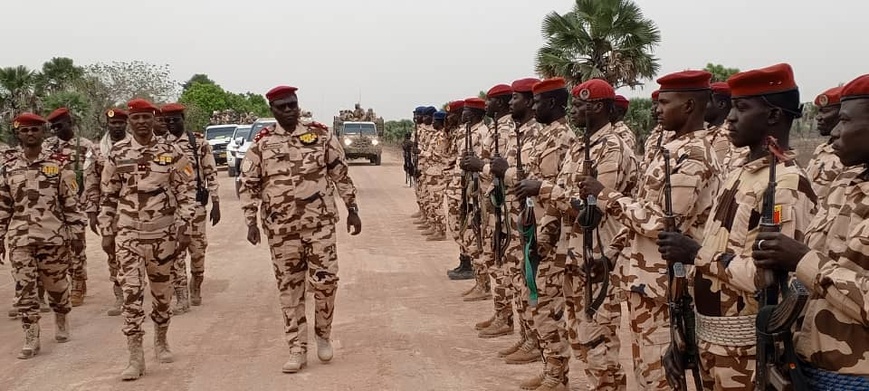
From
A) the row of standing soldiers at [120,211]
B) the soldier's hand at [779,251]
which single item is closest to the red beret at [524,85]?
the row of standing soldiers at [120,211]

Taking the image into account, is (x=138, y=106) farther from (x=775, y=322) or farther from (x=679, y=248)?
(x=775, y=322)

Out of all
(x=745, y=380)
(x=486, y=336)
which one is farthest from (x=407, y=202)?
(x=745, y=380)

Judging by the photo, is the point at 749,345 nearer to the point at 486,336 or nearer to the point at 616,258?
the point at 616,258

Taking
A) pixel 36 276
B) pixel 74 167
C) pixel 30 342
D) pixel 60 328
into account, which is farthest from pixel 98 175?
pixel 30 342

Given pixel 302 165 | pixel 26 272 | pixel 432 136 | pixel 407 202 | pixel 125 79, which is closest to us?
pixel 302 165

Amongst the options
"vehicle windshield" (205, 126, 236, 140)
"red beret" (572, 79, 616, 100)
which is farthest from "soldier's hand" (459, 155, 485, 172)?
"vehicle windshield" (205, 126, 236, 140)

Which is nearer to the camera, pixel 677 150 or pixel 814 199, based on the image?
pixel 814 199

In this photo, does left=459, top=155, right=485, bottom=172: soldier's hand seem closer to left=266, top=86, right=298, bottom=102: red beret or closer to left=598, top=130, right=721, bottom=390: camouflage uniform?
left=266, top=86, right=298, bottom=102: red beret

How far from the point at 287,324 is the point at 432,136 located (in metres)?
7.50

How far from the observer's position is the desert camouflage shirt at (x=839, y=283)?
244 centimetres

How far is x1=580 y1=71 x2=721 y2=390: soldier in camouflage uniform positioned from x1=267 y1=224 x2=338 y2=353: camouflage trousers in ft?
9.69

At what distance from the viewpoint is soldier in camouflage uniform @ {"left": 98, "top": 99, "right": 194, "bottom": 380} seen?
20.9ft

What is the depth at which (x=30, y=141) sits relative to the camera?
24.0 ft

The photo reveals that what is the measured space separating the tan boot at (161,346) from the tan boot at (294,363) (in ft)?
3.47
